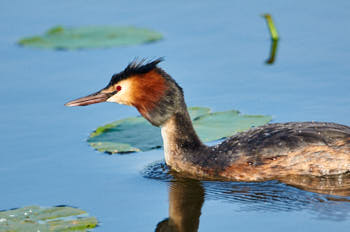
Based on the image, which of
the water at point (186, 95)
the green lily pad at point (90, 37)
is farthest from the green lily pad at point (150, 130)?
the green lily pad at point (90, 37)

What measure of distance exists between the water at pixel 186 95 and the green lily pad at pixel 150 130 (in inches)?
6.2

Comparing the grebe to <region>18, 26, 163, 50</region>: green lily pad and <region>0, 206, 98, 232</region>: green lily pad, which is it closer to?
<region>0, 206, 98, 232</region>: green lily pad

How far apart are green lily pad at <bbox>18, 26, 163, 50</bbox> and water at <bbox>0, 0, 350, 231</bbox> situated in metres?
0.20

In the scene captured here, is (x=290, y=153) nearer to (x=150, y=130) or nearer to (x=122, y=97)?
(x=122, y=97)

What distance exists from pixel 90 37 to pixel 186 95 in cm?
328

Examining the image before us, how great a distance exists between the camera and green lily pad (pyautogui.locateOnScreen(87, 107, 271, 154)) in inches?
448

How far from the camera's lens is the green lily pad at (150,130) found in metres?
11.4

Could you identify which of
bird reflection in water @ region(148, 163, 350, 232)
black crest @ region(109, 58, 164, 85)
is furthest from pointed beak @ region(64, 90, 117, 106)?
bird reflection in water @ region(148, 163, 350, 232)

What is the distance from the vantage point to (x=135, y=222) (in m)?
9.22

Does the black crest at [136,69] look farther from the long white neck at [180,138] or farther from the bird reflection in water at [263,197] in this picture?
the bird reflection in water at [263,197]

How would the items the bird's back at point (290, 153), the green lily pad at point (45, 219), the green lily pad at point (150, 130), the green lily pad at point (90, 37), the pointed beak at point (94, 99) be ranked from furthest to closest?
the green lily pad at point (90, 37), the green lily pad at point (150, 130), the pointed beak at point (94, 99), the bird's back at point (290, 153), the green lily pad at point (45, 219)

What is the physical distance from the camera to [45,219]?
9078 millimetres

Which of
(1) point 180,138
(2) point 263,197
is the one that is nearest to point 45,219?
(1) point 180,138

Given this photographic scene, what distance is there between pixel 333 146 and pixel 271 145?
749 millimetres
